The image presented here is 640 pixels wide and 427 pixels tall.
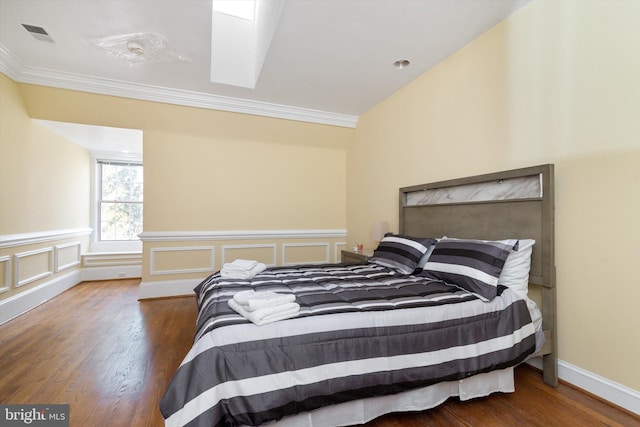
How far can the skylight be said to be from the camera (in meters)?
2.98

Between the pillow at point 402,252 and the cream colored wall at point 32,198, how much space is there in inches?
149

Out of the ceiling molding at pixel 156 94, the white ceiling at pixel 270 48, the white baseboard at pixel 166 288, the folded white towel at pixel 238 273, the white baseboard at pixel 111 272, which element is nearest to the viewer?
the white ceiling at pixel 270 48

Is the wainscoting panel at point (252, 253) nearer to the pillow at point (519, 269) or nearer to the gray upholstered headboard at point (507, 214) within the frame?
the gray upholstered headboard at point (507, 214)

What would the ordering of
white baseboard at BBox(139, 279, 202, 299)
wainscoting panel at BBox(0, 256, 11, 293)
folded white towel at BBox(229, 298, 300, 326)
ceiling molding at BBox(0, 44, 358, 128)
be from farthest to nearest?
white baseboard at BBox(139, 279, 202, 299) < ceiling molding at BBox(0, 44, 358, 128) < wainscoting panel at BBox(0, 256, 11, 293) < folded white towel at BBox(229, 298, 300, 326)

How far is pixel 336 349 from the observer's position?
4.62 feet

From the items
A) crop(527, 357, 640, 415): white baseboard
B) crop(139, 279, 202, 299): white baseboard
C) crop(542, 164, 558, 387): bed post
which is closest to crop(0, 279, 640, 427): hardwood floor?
crop(527, 357, 640, 415): white baseboard

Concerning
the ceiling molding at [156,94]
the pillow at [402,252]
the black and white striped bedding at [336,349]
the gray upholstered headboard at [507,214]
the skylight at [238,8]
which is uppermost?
the skylight at [238,8]

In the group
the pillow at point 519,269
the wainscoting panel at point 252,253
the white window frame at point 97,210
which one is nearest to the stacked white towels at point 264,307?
the pillow at point 519,269

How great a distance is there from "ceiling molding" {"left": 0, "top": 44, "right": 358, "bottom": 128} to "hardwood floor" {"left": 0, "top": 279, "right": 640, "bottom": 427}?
2542 mm

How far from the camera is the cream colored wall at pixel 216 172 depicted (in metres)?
3.54

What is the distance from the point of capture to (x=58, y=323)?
9.58ft

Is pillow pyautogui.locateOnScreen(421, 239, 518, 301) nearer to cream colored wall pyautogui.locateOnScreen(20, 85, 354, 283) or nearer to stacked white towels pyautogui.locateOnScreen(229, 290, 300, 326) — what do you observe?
stacked white towels pyautogui.locateOnScreen(229, 290, 300, 326)

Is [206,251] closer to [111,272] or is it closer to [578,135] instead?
[111,272]

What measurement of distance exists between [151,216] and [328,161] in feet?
8.55
